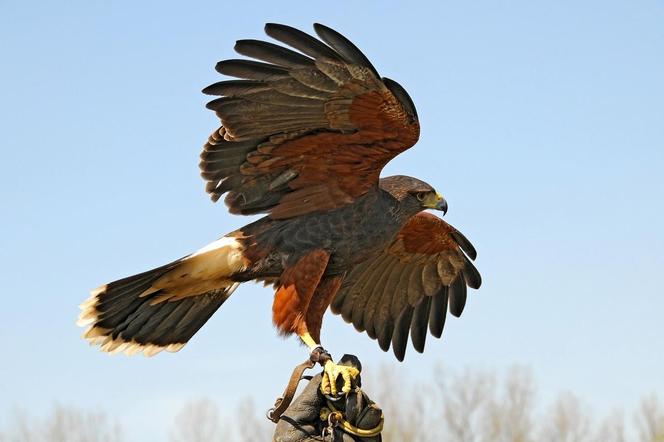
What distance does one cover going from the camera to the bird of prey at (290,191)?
6.57m

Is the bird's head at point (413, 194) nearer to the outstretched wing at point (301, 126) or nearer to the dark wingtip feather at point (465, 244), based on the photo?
the outstretched wing at point (301, 126)

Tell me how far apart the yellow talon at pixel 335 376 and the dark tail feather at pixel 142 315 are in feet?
6.00

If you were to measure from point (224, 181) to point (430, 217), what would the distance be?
171 centimetres

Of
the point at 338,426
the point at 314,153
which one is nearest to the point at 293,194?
the point at 314,153

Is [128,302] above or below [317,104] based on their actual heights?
below

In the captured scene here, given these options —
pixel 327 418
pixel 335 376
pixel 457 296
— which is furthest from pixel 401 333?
pixel 327 418

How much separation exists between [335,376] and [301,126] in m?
2.05

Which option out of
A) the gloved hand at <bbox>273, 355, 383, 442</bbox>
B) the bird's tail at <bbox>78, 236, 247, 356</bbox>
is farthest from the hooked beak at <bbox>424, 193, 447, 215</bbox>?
the gloved hand at <bbox>273, 355, 383, 442</bbox>

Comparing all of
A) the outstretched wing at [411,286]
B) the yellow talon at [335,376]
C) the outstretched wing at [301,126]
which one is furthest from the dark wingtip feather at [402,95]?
the yellow talon at [335,376]

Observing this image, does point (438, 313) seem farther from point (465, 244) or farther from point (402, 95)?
point (402, 95)

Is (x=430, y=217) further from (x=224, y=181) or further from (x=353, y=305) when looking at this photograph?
(x=224, y=181)

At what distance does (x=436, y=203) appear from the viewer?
24.1 feet

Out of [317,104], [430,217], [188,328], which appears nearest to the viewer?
[317,104]

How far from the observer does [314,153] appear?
7.07 m
